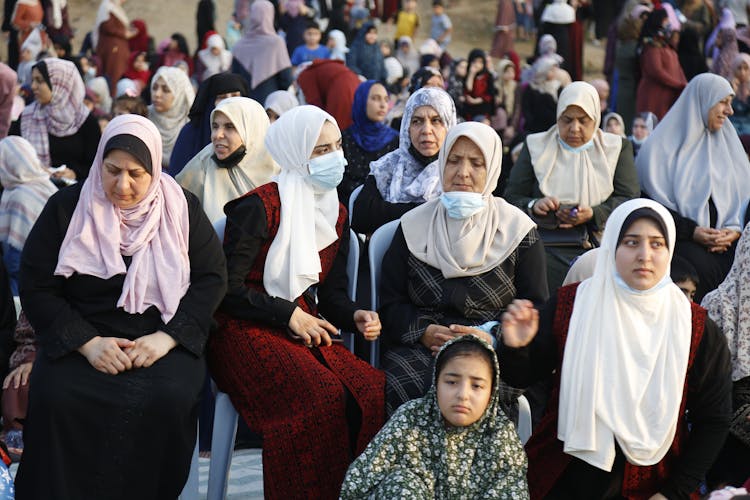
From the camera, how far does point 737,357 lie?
3938 mm

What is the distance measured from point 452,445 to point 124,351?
121cm

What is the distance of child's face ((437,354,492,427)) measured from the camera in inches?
133

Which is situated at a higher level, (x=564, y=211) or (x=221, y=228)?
(x=221, y=228)

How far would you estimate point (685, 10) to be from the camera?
13.9 meters

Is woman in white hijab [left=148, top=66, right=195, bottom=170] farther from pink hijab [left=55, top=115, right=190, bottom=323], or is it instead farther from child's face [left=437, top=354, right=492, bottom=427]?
child's face [left=437, top=354, right=492, bottom=427]

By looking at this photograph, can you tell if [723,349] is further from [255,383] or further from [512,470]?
[255,383]

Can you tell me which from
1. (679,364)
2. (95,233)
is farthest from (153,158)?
(679,364)

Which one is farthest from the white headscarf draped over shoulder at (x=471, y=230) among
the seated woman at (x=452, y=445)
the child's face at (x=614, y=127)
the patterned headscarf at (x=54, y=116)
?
the child's face at (x=614, y=127)

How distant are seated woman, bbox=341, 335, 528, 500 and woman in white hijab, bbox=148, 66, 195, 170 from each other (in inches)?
185

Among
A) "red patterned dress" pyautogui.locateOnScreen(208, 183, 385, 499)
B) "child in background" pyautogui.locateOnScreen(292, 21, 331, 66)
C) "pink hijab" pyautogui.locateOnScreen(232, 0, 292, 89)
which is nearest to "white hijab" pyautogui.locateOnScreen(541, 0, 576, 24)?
"child in background" pyautogui.locateOnScreen(292, 21, 331, 66)

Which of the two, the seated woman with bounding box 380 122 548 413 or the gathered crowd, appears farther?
the seated woman with bounding box 380 122 548 413

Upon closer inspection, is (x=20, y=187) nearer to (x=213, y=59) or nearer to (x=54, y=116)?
(x=54, y=116)

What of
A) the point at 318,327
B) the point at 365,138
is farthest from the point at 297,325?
the point at 365,138

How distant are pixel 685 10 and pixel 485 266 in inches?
428
